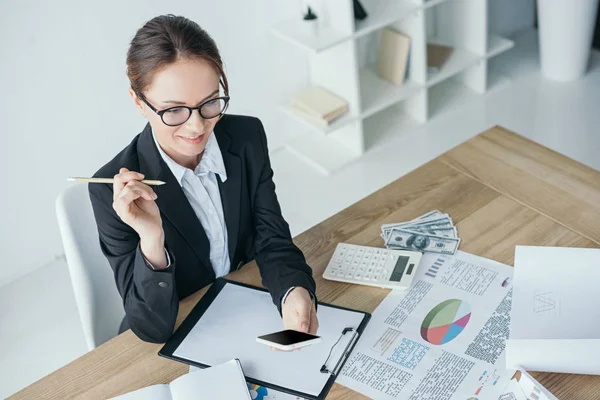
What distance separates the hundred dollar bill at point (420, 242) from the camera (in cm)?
171

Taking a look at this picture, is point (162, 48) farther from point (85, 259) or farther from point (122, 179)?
Answer: point (85, 259)

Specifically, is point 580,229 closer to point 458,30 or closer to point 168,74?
point 168,74

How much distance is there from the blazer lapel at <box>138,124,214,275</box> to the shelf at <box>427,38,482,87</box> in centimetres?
223

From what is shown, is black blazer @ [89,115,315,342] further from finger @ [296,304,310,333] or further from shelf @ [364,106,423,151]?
shelf @ [364,106,423,151]

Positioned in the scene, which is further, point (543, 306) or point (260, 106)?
point (260, 106)

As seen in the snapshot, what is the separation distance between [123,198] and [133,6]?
69.6 inches

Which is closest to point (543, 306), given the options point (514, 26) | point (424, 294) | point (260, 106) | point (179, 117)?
point (424, 294)

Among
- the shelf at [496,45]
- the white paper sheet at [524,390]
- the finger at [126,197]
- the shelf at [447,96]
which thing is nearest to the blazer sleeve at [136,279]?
the finger at [126,197]

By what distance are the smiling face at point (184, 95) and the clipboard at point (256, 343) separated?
0.36 meters

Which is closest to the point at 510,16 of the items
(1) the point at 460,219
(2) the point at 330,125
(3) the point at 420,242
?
(2) the point at 330,125

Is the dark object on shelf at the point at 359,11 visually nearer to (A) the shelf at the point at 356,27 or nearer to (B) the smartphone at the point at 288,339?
(A) the shelf at the point at 356,27

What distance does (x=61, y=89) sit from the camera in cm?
295

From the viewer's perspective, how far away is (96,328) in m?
1.90

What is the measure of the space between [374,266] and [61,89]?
1.83m
